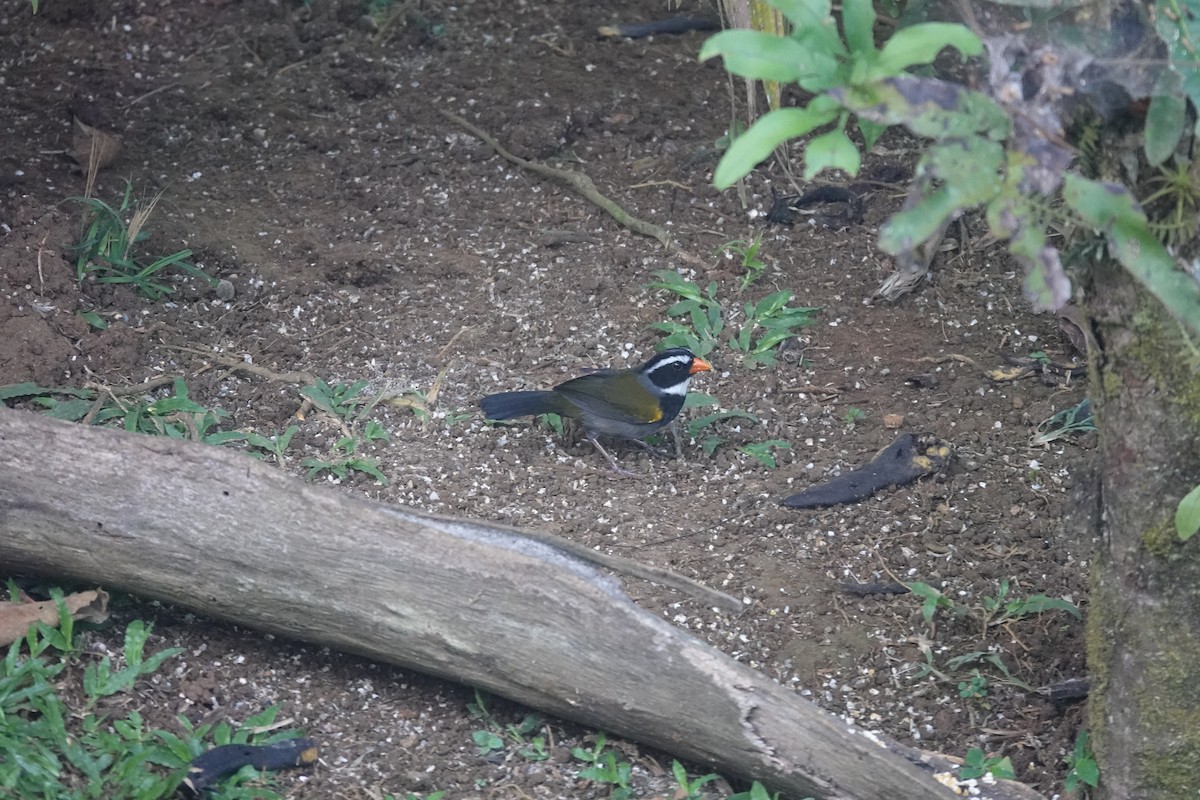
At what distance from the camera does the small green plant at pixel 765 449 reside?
4.87 meters

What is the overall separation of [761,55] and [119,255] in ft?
13.5

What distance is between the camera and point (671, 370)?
4992mm

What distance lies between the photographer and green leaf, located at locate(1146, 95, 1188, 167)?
246 cm

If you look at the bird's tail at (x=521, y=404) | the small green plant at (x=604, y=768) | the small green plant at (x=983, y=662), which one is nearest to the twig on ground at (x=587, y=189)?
the bird's tail at (x=521, y=404)

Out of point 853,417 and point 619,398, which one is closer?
point 619,398

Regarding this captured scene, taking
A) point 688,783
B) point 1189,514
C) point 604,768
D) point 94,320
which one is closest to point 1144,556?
point 1189,514

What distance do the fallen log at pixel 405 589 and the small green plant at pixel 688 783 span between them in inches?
1.9

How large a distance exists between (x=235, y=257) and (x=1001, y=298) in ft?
11.7

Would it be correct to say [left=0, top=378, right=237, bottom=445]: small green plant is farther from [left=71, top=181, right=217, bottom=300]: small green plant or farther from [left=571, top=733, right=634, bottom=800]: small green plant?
[left=571, top=733, right=634, bottom=800]: small green plant

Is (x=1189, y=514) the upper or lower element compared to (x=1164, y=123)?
lower

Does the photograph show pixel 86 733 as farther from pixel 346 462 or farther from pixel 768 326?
pixel 768 326

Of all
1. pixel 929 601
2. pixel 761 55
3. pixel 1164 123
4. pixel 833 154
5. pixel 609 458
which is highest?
pixel 761 55

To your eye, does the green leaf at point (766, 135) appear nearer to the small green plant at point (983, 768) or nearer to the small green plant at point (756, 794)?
the small green plant at point (756, 794)

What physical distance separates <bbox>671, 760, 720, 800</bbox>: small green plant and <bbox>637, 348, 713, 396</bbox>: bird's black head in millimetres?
1848
